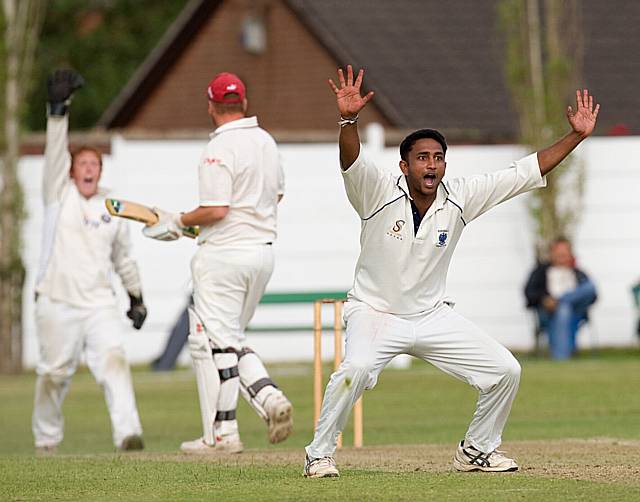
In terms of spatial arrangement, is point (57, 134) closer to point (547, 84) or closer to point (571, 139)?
point (571, 139)

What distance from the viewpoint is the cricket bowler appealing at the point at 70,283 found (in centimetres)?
1092

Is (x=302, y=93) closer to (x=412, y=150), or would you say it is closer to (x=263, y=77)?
(x=263, y=77)

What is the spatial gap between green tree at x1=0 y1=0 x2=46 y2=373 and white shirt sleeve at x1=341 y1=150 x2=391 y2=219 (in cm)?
1207

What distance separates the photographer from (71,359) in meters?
11.0

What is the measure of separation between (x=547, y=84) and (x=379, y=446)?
11244mm

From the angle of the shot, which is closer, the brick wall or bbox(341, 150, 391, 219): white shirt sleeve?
bbox(341, 150, 391, 219): white shirt sleeve

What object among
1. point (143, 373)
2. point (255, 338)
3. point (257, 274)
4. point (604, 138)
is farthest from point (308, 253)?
point (257, 274)

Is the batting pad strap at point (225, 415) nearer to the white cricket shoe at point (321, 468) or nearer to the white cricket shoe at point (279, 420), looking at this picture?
the white cricket shoe at point (279, 420)

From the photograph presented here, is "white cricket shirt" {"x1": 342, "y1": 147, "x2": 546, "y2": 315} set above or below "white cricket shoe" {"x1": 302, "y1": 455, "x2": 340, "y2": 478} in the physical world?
above

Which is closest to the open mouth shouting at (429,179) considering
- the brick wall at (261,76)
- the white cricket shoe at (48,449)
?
the white cricket shoe at (48,449)

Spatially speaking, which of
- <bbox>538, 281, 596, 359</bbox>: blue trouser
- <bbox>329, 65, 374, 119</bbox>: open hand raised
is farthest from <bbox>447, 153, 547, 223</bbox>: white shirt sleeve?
<bbox>538, 281, 596, 359</bbox>: blue trouser

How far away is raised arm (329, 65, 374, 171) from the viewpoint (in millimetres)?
7469

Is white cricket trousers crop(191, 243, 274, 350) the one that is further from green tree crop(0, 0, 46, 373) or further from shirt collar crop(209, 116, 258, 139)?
green tree crop(0, 0, 46, 373)

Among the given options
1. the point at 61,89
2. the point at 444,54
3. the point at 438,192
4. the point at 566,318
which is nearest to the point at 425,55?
the point at 444,54
